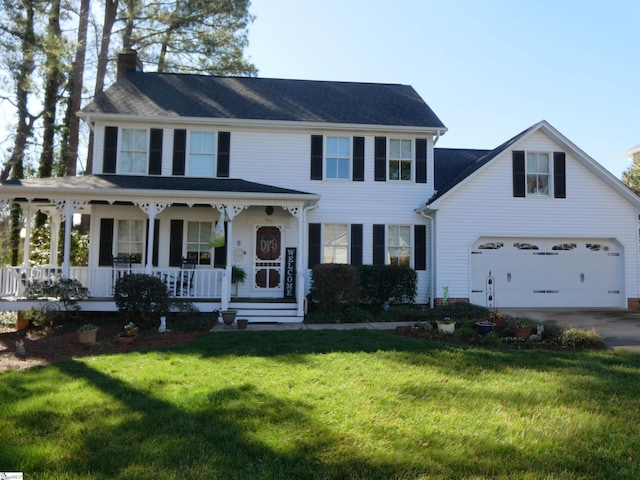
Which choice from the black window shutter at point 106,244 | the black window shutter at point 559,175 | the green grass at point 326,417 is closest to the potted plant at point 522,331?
the green grass at point 326,417

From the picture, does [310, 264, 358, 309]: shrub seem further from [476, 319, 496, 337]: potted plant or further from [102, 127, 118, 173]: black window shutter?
[102, 127, 118, 173]: black window shutter

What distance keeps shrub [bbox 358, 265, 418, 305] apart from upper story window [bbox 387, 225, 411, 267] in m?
0.93

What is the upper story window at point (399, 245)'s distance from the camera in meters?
13.8

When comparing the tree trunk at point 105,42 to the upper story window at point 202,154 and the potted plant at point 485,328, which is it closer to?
the upper story window at point 202,154

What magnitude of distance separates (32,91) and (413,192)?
65.1ft

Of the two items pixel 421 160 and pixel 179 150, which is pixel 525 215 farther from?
pixel 179 150

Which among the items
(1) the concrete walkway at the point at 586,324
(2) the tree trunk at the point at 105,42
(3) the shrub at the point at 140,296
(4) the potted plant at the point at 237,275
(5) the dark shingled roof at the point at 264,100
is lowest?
(1) the concrete walkway at the point at 586,324

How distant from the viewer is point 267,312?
11.5 metres

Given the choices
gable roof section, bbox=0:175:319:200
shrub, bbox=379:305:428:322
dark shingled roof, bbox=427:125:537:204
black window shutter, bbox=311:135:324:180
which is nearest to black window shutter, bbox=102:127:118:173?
gable roof section, bbox=0:175:319:200

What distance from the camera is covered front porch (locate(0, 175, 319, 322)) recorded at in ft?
36.5

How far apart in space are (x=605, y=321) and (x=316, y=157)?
30.4ft

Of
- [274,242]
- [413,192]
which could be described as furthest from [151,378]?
[413,192]

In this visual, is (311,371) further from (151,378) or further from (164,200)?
(164,200)

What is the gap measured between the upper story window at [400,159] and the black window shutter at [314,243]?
2982 mm
